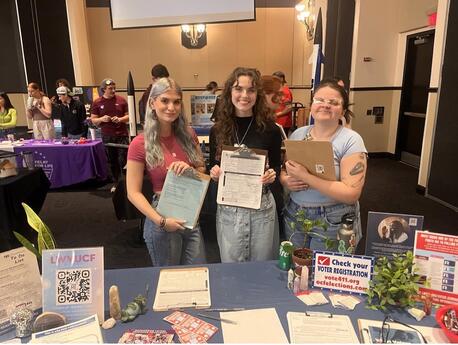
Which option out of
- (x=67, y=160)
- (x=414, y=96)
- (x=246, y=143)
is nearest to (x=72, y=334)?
(x=246, y=143)

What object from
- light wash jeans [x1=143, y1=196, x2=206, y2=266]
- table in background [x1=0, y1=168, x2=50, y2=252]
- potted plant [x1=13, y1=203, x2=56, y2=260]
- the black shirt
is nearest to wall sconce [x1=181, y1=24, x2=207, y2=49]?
the black shirt

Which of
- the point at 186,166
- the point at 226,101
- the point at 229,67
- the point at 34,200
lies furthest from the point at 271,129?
the point at 229,67

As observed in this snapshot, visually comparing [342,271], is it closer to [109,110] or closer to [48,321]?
[48,321]

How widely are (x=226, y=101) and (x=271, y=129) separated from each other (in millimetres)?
251

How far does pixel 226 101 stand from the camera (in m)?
1.58

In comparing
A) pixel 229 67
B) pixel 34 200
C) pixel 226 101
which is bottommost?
pixel 34 200

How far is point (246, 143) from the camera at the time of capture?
5.16ft

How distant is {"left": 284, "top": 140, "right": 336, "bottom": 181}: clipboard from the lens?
1327 millimetres

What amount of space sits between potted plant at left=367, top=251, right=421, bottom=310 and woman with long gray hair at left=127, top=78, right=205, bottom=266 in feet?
2.70

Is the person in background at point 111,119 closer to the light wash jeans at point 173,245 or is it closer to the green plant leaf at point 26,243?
the light wash jeans at point 173,245

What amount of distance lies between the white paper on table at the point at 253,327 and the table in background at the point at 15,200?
8.16 ft

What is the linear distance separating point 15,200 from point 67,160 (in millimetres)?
1805

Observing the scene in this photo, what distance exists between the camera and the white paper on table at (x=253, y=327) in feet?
3.14

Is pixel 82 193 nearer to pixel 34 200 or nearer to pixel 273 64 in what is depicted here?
pixel 34 200
